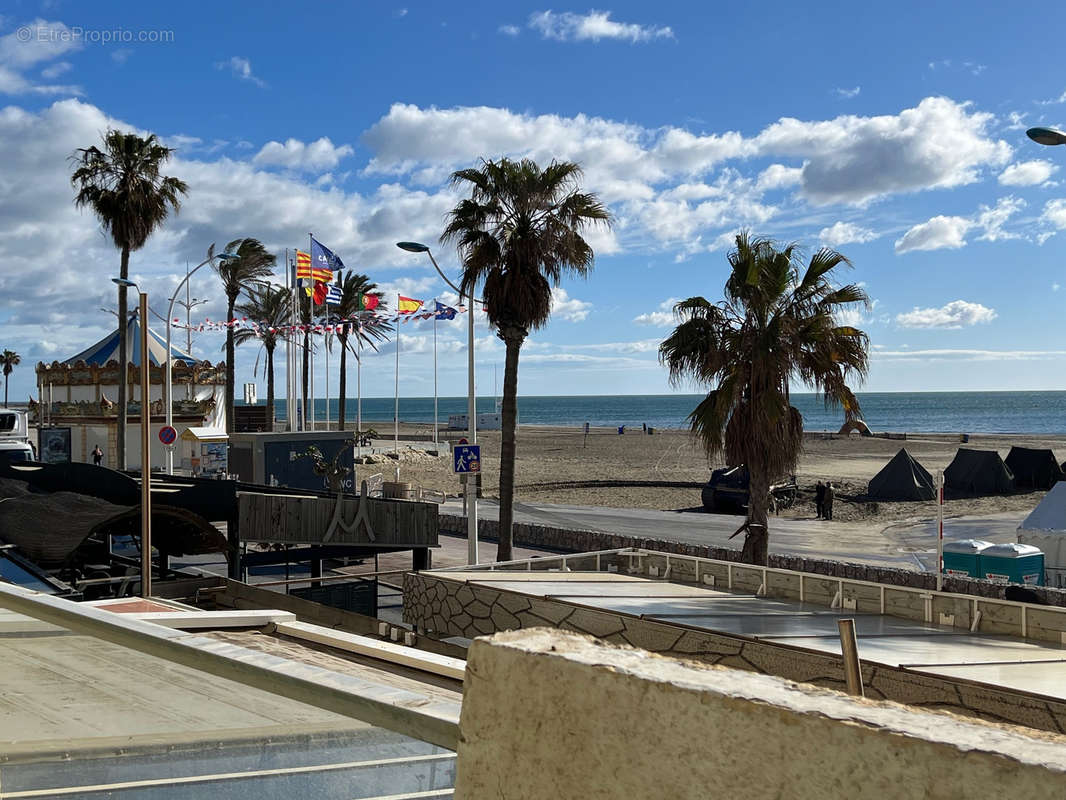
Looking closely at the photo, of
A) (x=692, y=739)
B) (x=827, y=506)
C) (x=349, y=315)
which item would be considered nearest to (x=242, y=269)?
(x=349, y=315)

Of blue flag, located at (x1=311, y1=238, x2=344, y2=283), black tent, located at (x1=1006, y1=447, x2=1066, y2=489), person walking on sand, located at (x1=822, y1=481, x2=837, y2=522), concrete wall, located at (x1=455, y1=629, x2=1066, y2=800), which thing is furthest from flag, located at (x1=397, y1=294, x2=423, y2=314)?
concrete wall, located at (x1=455, y1=629, x2=1066, y2=800)

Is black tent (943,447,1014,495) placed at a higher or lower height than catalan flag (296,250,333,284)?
lower

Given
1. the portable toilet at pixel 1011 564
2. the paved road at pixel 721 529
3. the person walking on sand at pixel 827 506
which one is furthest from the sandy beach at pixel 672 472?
the portable toilet at pixel 1011 564

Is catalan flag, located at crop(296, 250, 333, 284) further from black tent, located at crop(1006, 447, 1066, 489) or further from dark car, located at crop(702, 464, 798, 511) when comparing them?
black tent, located at crop(1006, 447, 1066, 489)

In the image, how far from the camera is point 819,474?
197ft

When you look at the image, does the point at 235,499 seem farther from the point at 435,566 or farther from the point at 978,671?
the point at 978,671

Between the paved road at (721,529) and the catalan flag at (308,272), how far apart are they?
39.5 ft

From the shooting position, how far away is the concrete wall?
4.76ft

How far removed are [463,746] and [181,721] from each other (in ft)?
5.75

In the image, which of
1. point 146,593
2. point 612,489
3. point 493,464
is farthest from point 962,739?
point 493,464

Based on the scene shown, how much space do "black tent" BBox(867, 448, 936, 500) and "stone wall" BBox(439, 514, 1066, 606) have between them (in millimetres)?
21494

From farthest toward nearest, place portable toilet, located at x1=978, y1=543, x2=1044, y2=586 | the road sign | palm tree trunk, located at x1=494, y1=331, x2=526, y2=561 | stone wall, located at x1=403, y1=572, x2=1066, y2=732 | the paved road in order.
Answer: the paved road → palm tree trunk, located at x1=494, y1=331, x2=526, y2=561 → the road sign → portable toilet, located at x1=978, y1=543, x2=1044, y2=586 → stone wall, located at x1=403, y1=572, x2=1066, y2=732

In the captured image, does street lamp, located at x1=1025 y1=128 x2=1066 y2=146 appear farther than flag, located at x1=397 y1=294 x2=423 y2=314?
No

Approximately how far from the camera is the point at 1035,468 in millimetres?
47469
